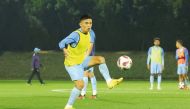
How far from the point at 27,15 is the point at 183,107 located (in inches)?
1921

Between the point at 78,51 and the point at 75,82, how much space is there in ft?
2.56

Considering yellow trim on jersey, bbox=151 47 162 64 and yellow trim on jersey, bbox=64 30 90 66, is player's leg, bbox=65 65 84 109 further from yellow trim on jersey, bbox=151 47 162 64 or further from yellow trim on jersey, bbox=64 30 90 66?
yellow trim on jersey, bbox=151 47 162 64

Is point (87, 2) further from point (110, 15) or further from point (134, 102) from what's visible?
point (134, 102)

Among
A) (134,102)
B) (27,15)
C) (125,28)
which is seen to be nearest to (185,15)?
(125,28)

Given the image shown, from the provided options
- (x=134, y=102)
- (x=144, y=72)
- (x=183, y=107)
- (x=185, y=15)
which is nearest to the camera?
(x=183, y=107)

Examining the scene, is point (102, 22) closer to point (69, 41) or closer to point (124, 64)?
point (124, 64)

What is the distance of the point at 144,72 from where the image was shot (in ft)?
189

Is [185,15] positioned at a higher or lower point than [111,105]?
higher

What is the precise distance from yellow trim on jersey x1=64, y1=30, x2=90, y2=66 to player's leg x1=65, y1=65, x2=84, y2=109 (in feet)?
0.44

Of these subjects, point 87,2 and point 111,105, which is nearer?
point 111,105

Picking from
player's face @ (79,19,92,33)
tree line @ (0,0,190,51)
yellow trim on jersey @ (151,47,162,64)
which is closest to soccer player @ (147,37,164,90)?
yellow trim on jersey @ (151,47,162,64)

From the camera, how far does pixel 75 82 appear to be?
15219mm

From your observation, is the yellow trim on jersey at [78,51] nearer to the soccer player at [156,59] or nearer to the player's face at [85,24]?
the player's face at [85,24]

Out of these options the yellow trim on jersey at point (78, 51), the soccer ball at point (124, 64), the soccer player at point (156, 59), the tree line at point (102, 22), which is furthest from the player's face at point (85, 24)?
the tree line at point (102, 22)
